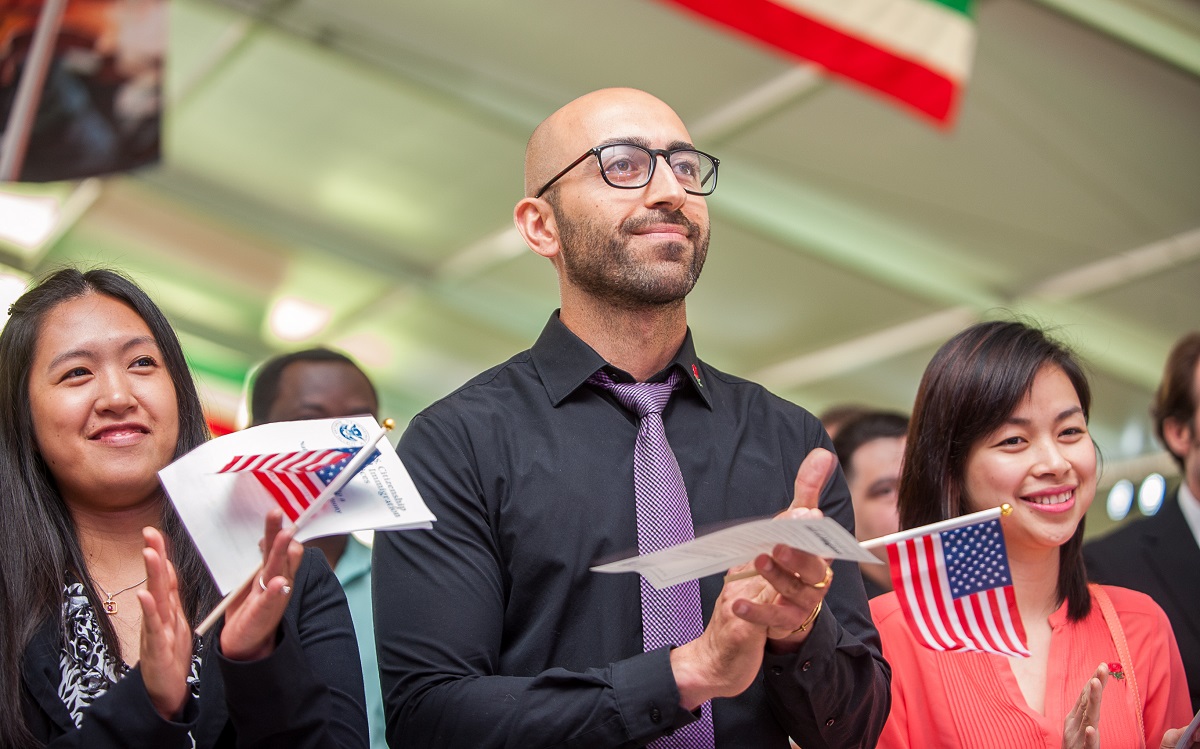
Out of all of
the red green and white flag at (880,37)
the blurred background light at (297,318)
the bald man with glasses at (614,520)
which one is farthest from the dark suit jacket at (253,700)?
the blurred background light at (297,318)

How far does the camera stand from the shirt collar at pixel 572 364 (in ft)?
7.93

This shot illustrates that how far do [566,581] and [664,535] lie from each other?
17cm

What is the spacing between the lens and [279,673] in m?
1.96

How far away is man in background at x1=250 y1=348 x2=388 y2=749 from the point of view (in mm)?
3791

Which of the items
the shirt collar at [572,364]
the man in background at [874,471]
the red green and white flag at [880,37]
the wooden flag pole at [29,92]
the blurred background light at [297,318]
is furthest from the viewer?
the blurred background light at [297,318]

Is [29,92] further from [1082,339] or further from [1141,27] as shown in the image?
[1082,339]

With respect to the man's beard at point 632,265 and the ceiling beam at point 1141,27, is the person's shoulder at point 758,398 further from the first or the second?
the ceiling beam at point 1141,27

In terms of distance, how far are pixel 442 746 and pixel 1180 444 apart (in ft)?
8.30

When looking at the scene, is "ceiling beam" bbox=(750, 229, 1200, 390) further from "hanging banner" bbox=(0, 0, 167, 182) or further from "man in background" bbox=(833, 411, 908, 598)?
"hanging banner" bbox=(0, 0, 167, 182)

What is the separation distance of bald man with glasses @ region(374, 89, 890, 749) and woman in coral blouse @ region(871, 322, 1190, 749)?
453mm

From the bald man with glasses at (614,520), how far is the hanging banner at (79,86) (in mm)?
2064

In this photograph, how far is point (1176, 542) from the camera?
11.2ft

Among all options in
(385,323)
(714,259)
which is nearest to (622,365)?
(714,259)

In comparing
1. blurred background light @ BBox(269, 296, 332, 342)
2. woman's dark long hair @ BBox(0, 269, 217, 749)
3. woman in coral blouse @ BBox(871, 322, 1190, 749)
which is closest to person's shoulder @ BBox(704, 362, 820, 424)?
woman in coral blouse @ BBox(871, 322, 1190, 749)
